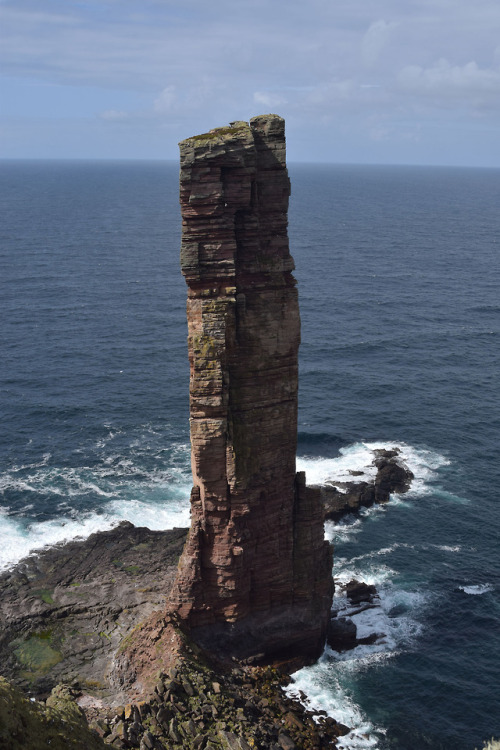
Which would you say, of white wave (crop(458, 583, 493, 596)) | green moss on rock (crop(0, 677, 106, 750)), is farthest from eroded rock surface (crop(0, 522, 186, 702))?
white wave (crop(458, 583, 493, 596))

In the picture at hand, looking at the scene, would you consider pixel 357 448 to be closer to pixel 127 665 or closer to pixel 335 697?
pixel 335 697

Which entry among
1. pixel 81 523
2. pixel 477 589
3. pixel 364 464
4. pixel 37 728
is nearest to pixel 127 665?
pixel 81 523

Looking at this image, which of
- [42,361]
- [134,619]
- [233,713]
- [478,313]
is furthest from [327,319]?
[233,713]

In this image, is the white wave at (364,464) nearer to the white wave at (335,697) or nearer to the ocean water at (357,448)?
the ocean water at (357,448)

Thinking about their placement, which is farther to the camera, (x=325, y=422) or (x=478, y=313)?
(x=478, y=313)

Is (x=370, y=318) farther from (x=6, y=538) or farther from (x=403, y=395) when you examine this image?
(x=6, y=538)

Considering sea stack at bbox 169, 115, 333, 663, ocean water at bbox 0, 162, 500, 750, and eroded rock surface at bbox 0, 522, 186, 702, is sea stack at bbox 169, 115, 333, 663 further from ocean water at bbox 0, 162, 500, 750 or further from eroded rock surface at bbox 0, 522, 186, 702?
eroded rock surface at bbox 0, 522, 186, 702

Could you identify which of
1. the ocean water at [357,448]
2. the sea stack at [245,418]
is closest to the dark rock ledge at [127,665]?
the sea stack at [245,418]
